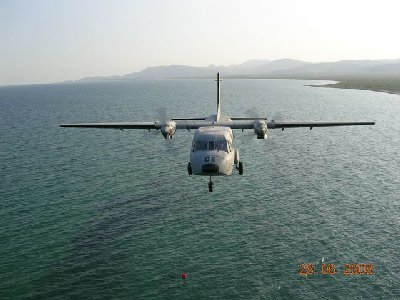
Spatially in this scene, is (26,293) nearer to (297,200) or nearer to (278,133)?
(297,200)

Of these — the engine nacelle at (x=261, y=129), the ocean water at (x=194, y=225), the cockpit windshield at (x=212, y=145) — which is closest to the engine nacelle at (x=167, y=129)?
the ocean water at (x=194, y=225)

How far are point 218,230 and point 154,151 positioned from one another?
3907cm

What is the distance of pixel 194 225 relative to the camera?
4497 centimetres

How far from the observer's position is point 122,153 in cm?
7775

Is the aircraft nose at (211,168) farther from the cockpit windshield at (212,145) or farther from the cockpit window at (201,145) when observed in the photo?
the cockpit window at (201,145)

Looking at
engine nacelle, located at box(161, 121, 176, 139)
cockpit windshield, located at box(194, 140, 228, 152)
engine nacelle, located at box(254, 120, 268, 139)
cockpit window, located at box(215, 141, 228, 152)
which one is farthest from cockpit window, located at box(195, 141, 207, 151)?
engine nacelle, located at box(254, 120, 268, 139)

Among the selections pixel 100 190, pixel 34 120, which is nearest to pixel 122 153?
pixel 100 190

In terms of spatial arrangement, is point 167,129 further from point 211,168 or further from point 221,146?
point 211,168

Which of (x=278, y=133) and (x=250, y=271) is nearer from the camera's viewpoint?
(x=250, y=271)
